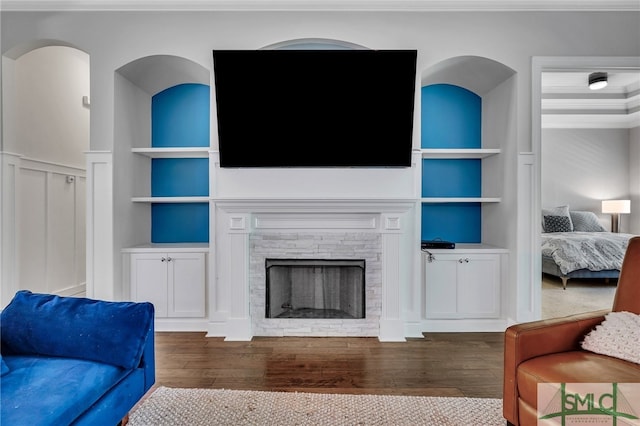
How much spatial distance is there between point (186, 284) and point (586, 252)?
5274mm

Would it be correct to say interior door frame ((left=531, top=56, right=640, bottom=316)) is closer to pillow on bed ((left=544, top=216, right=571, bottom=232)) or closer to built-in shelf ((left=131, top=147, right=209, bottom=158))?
built-in shelf ((left=131, top=147, right=209, bottom=158))

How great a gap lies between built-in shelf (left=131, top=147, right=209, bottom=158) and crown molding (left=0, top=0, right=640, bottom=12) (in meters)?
1.17

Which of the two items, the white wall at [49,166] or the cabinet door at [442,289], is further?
the white wall at [49,166]

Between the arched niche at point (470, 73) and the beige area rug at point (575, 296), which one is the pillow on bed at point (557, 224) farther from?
the arched niche at point (470, 73)

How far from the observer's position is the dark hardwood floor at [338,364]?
7.49ft

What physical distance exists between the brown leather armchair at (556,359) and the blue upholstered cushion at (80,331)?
5.36ft

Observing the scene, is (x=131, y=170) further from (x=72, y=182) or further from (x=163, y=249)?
(x=72, y=182)

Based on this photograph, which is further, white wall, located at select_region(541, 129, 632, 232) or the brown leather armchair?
white wall, located at select_region(541, 129, 632, 232)

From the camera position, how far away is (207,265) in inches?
128

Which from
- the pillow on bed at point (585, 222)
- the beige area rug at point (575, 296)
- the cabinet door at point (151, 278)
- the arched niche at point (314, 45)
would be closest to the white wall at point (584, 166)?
the pillow on bed at point (585, 222)

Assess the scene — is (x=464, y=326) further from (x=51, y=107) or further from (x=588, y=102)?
(x=588, y=102)

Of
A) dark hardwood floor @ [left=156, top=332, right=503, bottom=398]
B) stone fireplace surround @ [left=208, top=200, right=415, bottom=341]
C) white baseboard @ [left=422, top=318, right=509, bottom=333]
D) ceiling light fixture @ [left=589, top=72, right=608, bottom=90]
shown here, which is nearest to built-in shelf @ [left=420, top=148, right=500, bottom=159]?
stone fireplace surround @ [left=208, top=200, right=415, bottom=341]

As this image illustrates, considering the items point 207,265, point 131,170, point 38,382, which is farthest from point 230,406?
point 131,170

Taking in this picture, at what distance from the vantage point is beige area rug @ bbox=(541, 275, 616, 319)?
4000 millimetres
